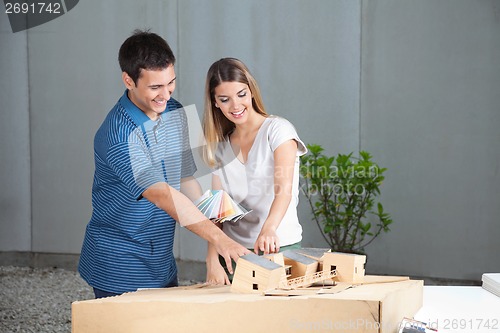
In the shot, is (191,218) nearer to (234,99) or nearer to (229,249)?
(229,249)

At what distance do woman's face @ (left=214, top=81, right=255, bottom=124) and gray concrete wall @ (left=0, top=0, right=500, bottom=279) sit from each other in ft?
9.49

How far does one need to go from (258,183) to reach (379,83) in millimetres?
2932

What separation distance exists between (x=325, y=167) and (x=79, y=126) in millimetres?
2219

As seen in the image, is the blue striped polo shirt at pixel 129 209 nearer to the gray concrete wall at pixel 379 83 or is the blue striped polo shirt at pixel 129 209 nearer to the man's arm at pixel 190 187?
the man's arm at pixel 190 187

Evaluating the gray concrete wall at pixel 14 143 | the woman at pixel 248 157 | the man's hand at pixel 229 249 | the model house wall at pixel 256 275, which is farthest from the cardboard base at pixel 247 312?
the gray concrete wall at pixel 14 143

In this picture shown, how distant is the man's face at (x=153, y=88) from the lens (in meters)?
2.04

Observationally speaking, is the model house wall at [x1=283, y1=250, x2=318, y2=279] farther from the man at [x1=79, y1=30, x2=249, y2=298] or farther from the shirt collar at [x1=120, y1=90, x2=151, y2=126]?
the shirt collar at [x1=120, y1=90, x2=151, y2=126]

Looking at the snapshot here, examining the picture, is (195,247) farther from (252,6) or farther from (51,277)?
(252,6)

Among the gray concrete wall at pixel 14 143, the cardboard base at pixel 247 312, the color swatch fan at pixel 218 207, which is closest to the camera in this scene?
the cardboard base at pixel 247 312

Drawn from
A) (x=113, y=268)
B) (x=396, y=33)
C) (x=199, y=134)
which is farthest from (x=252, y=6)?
(x=113, y=268)

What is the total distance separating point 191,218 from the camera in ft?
6.26

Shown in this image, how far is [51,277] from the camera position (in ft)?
18.1

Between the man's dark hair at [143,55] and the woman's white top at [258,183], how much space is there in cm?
40

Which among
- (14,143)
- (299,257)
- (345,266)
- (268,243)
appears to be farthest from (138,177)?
(14,143)
